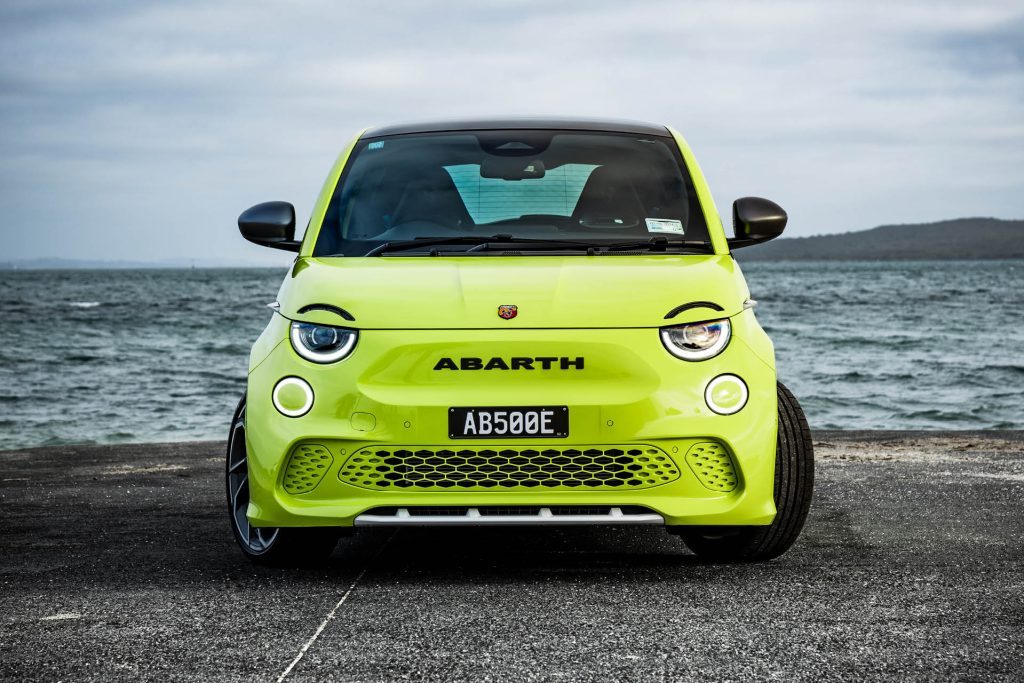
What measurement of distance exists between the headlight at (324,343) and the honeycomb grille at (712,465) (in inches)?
49.4

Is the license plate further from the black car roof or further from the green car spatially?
the black car roof

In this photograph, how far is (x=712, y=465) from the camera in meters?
4.27

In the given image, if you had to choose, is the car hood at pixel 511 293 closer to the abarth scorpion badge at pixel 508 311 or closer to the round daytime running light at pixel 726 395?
the abarth scorpion badge at pixel 508 311

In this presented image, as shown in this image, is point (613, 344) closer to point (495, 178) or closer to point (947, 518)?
point (495, 178)

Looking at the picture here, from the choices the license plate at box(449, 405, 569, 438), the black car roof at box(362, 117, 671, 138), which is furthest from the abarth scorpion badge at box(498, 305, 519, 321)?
the black car roof at box(362, 117, 671, 138)

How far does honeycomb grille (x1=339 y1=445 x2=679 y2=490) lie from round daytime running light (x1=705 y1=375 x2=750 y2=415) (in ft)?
0.88

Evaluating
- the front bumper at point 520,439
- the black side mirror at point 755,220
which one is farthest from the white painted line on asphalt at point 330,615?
the black side mirror at point 755,220

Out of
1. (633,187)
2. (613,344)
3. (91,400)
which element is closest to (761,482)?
(613,344)

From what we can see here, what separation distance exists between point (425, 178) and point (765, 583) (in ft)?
7.44

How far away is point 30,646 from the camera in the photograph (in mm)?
3684

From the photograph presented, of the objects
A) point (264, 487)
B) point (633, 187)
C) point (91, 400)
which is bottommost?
point (91, 400)

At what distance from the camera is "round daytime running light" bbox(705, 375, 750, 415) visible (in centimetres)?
423

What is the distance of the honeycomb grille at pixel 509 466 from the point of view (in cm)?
418

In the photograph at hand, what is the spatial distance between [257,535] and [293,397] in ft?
2.80
